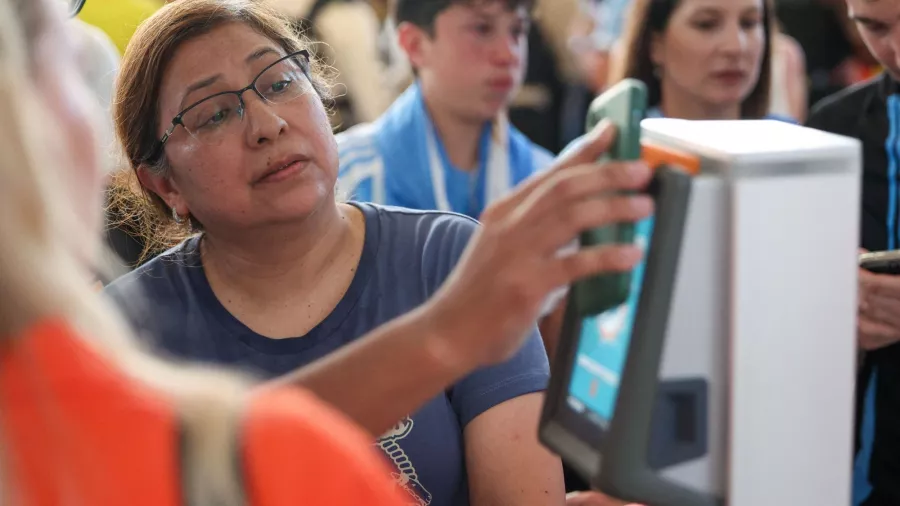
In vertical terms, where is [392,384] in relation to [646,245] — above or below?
below

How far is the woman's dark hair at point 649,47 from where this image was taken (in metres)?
2.66

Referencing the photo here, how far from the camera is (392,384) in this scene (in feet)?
2.90

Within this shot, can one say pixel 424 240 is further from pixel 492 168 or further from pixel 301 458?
pixel 492 168

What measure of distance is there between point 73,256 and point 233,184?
86 centimetres

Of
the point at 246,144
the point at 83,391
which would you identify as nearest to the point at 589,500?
the point at 246,144

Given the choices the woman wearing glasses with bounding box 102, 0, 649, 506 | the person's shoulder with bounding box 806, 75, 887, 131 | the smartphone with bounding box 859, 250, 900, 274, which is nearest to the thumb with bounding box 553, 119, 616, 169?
the woman wearing glasses with bounding box 102, 0, 649, 506

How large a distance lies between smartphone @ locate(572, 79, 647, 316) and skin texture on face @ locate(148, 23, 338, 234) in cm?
65

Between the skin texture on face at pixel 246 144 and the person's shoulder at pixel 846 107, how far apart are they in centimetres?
111

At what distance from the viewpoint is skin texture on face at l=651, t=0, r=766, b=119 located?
2.57 meters

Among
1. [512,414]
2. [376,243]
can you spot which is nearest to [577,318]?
[512,414]

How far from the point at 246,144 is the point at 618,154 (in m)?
0.76

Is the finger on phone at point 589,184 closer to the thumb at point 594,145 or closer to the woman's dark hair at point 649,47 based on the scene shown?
the thumb at point 594,145

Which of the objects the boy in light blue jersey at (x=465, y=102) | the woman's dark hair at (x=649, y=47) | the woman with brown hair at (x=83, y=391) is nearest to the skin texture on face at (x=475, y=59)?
the boy in light blue jersey at (x=465, y=102)

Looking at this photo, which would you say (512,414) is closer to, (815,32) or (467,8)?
(467,8)
